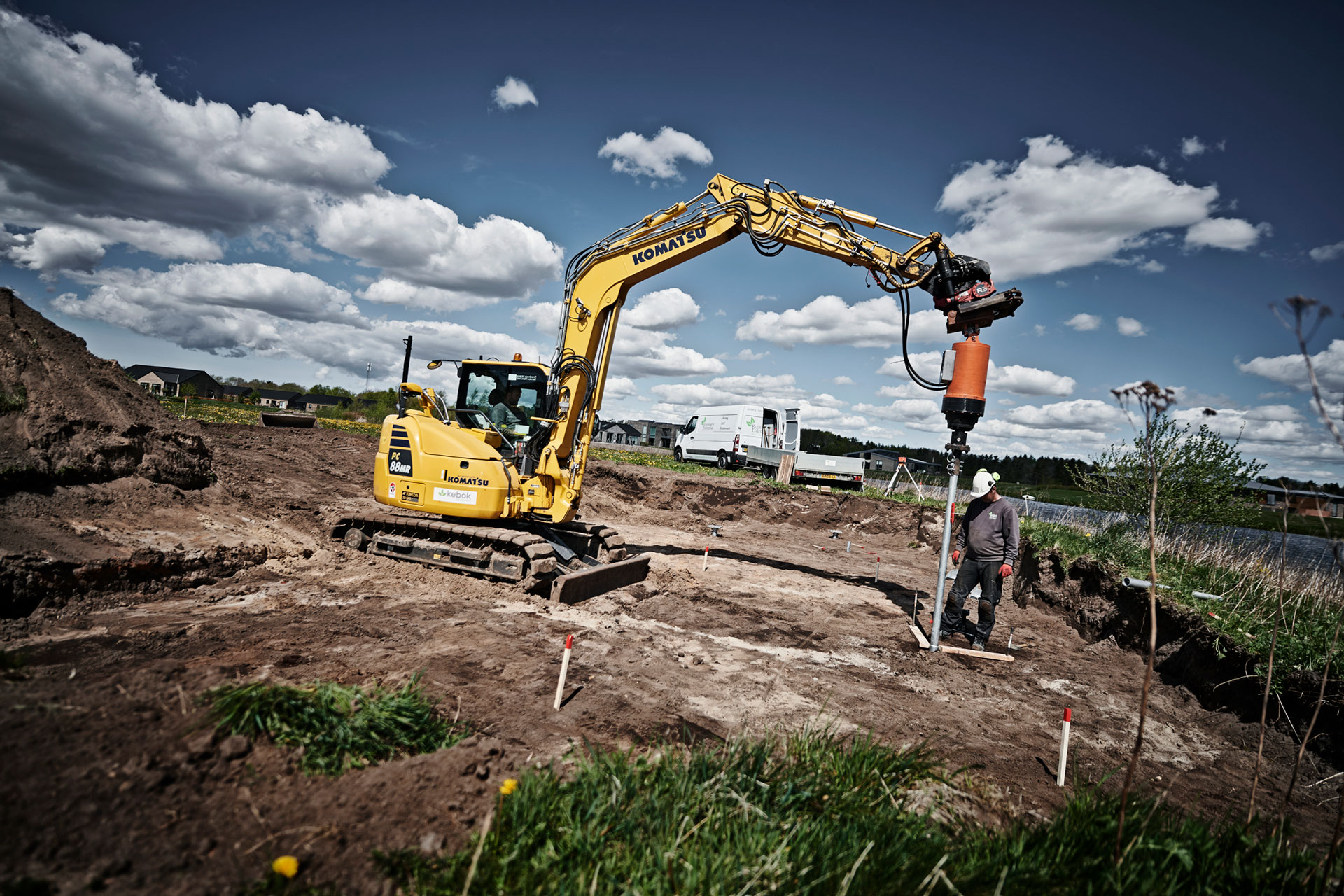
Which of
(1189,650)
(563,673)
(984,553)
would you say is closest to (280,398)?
(563,673)

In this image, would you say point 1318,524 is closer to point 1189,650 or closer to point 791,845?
point 791,845

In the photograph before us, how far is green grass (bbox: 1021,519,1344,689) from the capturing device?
6.07 meters

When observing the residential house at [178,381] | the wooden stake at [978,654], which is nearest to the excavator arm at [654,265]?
the wooden stake at [978,654]

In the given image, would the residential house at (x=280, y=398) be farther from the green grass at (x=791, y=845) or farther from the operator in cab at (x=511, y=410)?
the green grass at (x=791, y=845)

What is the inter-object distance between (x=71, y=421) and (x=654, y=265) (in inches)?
324

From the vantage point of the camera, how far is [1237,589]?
25.8ft

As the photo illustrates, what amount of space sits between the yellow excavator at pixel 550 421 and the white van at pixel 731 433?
19.8 m

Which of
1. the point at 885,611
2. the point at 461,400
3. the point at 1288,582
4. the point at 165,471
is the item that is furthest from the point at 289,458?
the point at 1288,582

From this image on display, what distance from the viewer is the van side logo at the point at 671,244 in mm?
8859

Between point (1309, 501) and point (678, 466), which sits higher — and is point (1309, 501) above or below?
above

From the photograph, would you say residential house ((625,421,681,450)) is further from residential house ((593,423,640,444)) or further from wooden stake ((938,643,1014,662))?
wooden stake ((938,643,1014,662))

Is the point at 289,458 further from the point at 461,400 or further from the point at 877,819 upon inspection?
the point at 877,819

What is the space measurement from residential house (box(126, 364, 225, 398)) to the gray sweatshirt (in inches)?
3409

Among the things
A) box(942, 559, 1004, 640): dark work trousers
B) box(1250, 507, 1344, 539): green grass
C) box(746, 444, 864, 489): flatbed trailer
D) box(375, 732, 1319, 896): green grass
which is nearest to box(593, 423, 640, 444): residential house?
box(746, 444, 864, 489): flatbed trailer
